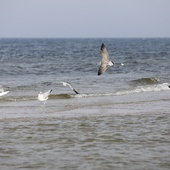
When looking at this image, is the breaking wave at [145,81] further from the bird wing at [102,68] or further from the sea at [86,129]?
the bird wing at [102,68]

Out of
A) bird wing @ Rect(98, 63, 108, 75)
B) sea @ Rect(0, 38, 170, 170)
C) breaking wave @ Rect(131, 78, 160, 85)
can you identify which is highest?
bird wing @ Rect(98, 63, 108, 75)

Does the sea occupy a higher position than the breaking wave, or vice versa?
the sea

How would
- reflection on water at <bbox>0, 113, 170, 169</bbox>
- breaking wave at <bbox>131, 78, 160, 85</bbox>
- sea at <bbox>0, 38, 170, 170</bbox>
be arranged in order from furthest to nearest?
breaking wave at <bbox>131, 78, 160, 85</bbox>
sea at <bbox>0, 38, 170, 170</bbox>
reflection on water at <bbox>0, 113, 170, 169</bbox>

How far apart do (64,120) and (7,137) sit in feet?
6.75

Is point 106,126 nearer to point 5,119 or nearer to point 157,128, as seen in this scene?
point 157,128

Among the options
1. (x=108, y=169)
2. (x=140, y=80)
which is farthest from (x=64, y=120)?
(x=140, y=80)

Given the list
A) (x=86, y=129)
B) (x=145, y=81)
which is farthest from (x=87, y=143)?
(x=145, y=81)

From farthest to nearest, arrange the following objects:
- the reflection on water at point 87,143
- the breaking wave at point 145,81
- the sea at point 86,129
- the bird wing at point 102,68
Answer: the breaking wave at point 145,81 → the bird wing at point 102,68 → the sea at point 86,129 → the reflection on water at point 87,143

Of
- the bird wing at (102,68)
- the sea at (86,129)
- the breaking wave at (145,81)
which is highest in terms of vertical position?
the bird wing at (102,68)

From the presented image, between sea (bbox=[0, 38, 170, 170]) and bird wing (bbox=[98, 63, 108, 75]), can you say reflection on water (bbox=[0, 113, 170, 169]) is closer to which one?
sea (bbox=[0, 38, 170, 170])

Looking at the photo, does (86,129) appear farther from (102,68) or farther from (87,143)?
(102,68)

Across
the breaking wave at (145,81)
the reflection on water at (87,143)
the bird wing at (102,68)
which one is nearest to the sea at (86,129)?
the reflection on water at (87,143)

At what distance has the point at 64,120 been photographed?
1154 centimetres

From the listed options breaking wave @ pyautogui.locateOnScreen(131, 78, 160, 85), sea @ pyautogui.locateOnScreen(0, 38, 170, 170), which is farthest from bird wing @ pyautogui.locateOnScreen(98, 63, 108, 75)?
breaking wave @ pyautogui.locateOnScreen(131, 78, 160, 85)
